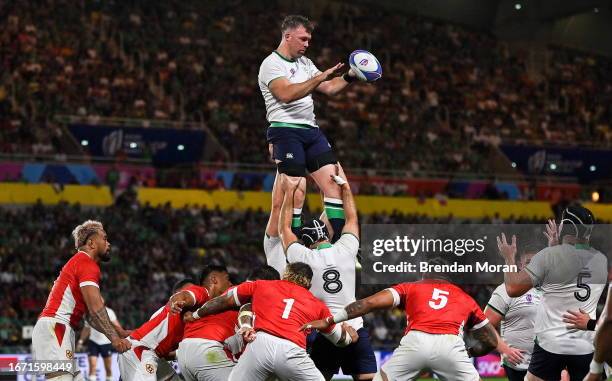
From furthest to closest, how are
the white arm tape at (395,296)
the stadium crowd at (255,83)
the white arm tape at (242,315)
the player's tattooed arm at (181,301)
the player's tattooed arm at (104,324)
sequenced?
the stadium crowd at (255,83)
the player's tattooed arm at (104,324)
the player's tattooed arm at (181,301)
the white arm tape at (242,315)
the white arm tape at (395,296)

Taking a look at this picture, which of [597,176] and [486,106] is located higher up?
[486,106]

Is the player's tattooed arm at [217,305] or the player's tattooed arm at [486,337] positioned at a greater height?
the player's tattooed arm at [217,305]

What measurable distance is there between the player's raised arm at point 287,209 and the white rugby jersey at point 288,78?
68 cm

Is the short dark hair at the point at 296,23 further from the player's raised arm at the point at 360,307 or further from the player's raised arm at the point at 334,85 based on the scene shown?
the player's raised arm at the point at 360,307

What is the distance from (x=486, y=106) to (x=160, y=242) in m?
20.0

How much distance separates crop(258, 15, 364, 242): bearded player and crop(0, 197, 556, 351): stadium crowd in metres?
13.4

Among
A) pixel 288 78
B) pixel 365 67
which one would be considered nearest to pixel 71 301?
pixel 288 78

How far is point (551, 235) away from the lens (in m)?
11.7

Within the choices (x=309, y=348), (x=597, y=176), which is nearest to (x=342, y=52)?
(x=597, y=176)

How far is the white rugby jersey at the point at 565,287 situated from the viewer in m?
11.6

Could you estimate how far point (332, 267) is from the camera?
11.8 metres

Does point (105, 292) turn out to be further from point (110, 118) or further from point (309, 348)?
point (309, 348)

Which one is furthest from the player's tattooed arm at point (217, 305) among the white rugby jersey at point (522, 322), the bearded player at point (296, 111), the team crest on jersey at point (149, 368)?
the white rugby jersey at point (522, 322)

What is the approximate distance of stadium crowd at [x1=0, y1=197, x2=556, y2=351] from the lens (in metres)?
27.0
